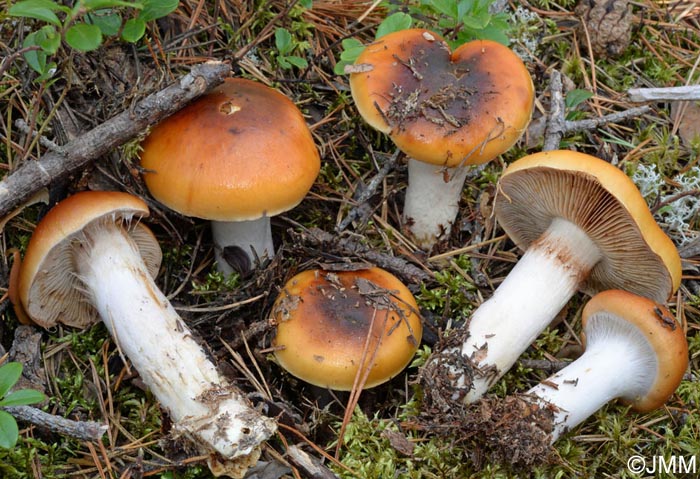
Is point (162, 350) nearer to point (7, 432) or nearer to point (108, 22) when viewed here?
point (7, 432)

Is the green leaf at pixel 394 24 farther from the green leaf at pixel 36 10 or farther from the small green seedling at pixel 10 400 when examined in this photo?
the small green seedling at pixel 10 400

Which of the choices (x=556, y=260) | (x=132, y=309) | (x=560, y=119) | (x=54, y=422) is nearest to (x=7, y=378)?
(x=54, y=422)

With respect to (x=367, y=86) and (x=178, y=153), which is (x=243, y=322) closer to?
(x=178, y=153)

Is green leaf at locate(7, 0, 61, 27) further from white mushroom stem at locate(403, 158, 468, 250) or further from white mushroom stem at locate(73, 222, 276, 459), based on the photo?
white mushroom stem at locate(403, 158, 468, 250)

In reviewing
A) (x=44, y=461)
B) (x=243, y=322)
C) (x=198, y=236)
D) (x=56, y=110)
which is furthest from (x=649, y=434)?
(x=56, y=110)

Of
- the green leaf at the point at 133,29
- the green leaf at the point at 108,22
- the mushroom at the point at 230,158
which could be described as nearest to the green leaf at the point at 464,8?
the mushroom at the point at 230,158

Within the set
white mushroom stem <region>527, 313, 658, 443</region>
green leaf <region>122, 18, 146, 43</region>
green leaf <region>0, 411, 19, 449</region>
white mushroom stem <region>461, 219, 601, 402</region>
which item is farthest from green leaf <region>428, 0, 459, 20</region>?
green leaf <region>0, 411, 19, 449</region>
